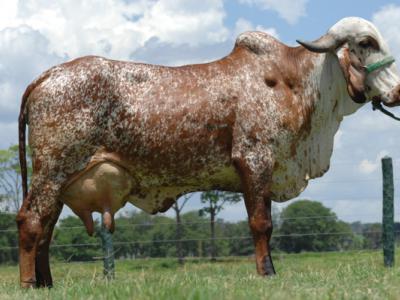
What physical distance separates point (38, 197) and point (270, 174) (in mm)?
1853

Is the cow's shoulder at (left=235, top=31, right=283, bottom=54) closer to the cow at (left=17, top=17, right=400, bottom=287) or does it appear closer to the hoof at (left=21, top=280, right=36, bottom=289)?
the cow at (left=17, top=17, right=400, bottom=287)

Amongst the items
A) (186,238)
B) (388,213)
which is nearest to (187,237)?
(186,238)

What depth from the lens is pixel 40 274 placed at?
590cm

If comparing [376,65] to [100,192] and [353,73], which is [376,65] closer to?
[353,73]

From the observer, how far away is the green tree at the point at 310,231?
27183 millimetres

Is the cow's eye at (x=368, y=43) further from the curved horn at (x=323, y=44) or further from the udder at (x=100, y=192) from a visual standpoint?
the udder at (x=100, y=192)

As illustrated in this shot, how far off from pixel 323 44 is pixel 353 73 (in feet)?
1.17

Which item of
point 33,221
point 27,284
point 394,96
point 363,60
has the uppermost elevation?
point 363,60

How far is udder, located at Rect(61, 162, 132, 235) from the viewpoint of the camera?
577 cm

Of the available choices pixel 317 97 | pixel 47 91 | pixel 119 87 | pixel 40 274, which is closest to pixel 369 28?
pixel 317 97

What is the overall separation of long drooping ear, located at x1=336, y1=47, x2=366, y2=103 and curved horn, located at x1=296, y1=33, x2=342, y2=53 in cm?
8

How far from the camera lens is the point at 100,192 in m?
5.80

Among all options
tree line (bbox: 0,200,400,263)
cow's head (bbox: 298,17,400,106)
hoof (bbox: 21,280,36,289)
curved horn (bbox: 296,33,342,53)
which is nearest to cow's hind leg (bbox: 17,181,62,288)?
hoof (bbox: 21,280,36,289)

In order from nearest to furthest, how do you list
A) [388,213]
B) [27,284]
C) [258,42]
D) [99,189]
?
[27,284]
[99,189]
[258,42]
[388,213]
